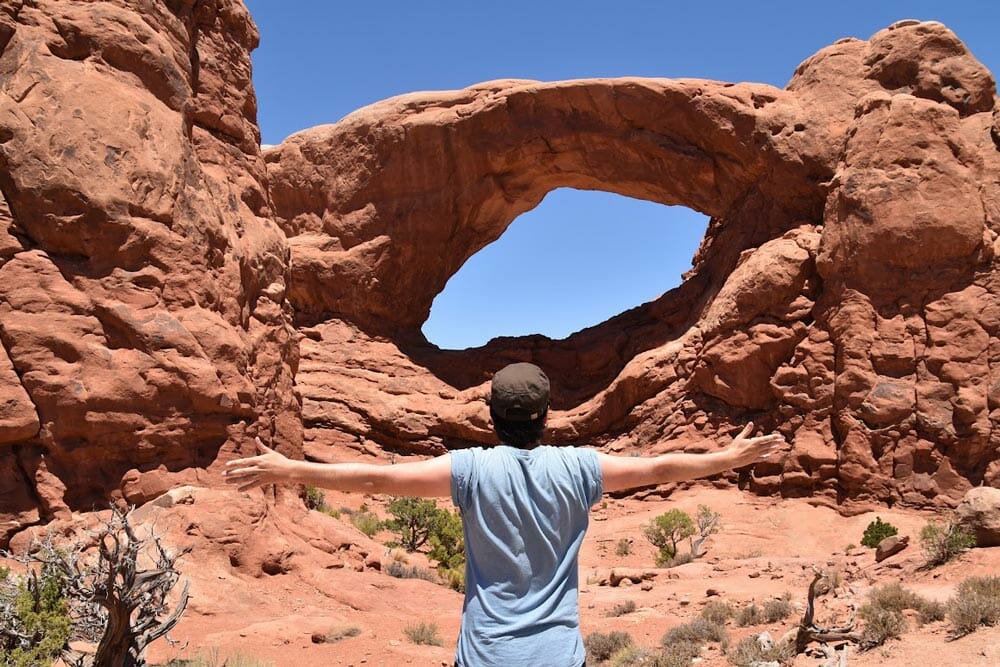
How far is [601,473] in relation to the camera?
2.46 m

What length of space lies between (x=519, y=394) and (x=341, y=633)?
247 inches

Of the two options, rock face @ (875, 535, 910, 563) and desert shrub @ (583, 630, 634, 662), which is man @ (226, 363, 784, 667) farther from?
rock face @ (875, 535, 910, 563)

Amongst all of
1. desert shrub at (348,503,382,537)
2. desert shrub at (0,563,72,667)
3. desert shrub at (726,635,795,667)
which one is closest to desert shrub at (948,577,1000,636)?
desert shrub at (726,635,795,667)

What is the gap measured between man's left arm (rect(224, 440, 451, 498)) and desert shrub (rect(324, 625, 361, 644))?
590 centimetres

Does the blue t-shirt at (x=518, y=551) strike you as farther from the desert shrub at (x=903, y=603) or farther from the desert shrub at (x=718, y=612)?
the desert shrub at (x=718, y=612)

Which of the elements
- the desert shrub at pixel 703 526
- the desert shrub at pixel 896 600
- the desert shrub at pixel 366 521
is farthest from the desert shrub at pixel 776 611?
the desert shrub at pixel 366 521

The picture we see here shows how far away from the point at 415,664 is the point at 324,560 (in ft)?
9.76

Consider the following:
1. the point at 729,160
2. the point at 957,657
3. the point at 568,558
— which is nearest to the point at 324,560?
the point at 957,657

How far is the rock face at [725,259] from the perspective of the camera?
15.9 metres

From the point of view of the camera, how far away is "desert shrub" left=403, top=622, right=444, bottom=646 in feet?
26.1

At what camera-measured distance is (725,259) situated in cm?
2091

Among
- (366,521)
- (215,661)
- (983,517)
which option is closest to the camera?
(215,661)

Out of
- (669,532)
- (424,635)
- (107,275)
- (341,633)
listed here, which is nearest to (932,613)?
(424,635)

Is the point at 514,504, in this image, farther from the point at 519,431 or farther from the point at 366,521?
the point at 366,521
